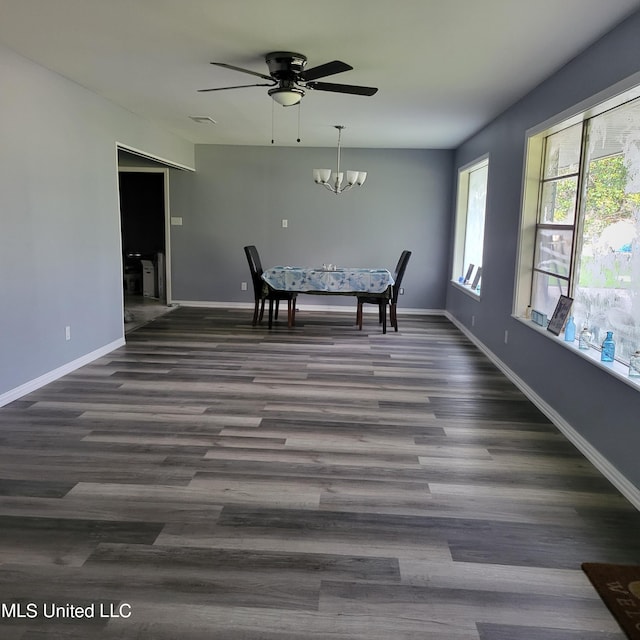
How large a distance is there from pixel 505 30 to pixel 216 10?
161cm

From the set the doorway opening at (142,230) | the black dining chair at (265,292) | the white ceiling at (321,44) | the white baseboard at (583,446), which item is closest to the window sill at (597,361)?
the white baseboard at (583,446)

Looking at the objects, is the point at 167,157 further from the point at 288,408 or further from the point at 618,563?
the point at 618,563

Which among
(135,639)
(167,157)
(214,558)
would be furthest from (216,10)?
(167,157)

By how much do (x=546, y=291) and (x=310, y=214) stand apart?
4466 mm

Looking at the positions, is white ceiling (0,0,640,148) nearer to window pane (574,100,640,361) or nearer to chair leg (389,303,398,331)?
window pane (574,100,640,361)

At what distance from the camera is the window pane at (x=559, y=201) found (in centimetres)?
394

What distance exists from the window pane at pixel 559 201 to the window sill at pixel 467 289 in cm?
184

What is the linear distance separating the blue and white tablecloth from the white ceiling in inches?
74.3

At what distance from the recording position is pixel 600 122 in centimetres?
354

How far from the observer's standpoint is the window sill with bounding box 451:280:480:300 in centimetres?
629

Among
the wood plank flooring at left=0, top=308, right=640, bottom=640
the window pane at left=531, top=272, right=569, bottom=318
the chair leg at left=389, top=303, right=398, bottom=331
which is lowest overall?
the wood plank flooring at left=0, top=308, right=640, bottom=640

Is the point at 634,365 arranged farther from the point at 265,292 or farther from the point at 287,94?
the point at 265,292

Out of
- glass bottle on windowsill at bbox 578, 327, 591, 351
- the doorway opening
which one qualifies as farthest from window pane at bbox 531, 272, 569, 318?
the doorway opening

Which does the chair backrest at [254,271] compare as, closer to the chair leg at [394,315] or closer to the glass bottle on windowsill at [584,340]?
the chair leg at [394,315]
